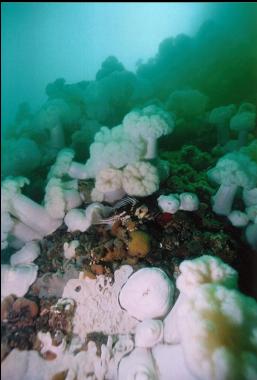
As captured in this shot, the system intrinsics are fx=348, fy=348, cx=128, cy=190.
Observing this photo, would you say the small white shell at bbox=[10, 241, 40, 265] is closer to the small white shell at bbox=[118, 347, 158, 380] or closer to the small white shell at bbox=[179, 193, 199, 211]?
the small white shell at bbox=[118, 347, 158, 380]

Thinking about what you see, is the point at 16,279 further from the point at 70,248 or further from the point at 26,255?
the point at 70,248

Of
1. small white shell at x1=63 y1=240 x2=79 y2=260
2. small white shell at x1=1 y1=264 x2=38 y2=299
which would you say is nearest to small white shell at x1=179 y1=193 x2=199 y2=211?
small white shell at x1=63 y1=240 x2=79 y2=260

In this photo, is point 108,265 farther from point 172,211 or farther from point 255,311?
point 255,311

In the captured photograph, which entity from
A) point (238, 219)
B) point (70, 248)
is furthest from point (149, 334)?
point (238, 219)

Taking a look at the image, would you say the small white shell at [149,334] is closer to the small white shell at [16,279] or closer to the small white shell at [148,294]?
the small white shell at [148,294]

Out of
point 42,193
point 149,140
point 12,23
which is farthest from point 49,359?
point 12,23

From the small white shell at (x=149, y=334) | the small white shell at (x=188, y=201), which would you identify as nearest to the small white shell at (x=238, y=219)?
the small white shell at (x=188, y=201)
